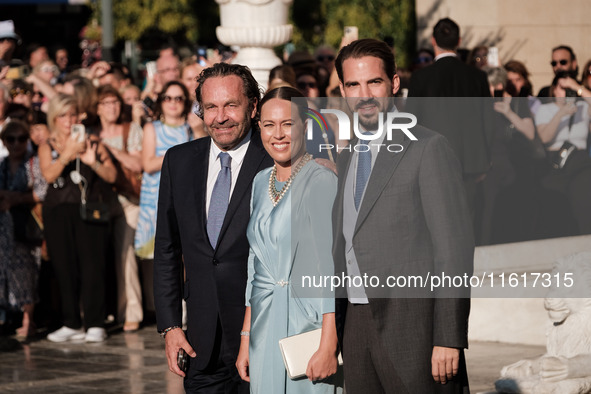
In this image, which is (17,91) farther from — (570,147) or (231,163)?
(231,163)

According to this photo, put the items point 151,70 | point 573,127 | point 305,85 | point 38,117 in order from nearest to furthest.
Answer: point 305,85 < point 573,127 < point 38,117 < point 151,70

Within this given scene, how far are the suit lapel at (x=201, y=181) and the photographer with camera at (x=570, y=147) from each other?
6966 mm

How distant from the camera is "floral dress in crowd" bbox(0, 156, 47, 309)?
11141 mm

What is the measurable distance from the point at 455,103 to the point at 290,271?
5.90 meters

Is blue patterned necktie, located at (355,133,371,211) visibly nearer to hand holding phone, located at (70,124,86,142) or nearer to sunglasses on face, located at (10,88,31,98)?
hand holding phone, located at (70,124,86,142)

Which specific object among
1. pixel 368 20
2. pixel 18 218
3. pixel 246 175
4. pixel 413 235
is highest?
pixel 368 20

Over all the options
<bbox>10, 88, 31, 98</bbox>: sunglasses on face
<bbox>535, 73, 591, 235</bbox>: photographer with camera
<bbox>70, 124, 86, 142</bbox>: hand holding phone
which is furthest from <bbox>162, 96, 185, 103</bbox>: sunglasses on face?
<bbox>535, 73, 591, 235</bbox>: photographer with camera

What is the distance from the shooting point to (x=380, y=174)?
487 centimetres

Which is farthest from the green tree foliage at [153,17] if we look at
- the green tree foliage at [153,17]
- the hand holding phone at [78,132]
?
the hand holding phone at [78,132]

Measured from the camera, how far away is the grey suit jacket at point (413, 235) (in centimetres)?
Answer: 473

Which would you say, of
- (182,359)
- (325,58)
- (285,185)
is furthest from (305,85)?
(285,185)

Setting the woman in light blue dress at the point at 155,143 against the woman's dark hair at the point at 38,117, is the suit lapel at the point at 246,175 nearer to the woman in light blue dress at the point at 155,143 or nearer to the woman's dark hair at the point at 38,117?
the woman in light blue dress at the point at 155,143

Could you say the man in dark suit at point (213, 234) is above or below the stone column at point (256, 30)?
below

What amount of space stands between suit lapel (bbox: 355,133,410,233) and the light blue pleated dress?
0.98 ft
